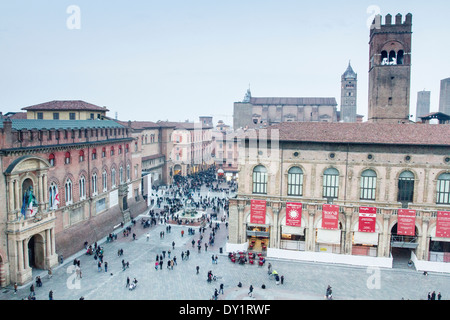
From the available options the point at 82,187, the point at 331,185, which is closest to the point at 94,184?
the point at 82,187

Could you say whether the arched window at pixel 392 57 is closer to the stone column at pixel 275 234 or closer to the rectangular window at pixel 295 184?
the rectangular window at pixel 295 184

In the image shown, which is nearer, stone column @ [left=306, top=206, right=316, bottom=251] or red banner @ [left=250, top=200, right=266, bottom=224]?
stone column @ [left=306, top=206, right=316, bottom=251]

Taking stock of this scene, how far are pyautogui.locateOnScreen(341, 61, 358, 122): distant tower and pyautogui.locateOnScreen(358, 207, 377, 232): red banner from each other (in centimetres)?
8332

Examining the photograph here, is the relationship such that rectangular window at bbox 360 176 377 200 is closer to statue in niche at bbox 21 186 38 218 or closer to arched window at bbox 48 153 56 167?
arched window at bbox 48 153 56 167

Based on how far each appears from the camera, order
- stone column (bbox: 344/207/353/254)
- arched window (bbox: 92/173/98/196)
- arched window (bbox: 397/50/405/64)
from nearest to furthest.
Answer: stone column (bbox: 344/207/353/254), arched window (bbox: 92/173/98/196), arched window (bbox: 397/50/405/64)

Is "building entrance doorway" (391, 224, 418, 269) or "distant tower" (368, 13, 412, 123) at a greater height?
"distant tower" (368, 13, 412, 123)

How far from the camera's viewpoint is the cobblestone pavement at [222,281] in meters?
28.0

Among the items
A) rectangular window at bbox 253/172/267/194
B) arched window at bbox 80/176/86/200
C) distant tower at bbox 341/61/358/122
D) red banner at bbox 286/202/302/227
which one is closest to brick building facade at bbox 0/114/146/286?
arched window at bbox 80/176/86/200

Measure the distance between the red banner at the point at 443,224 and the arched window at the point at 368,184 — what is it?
230 inches

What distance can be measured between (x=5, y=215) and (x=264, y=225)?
23016mm

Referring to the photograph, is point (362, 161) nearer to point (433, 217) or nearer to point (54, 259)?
point (433, 217)

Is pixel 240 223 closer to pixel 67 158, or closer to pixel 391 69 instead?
pixel 67 158

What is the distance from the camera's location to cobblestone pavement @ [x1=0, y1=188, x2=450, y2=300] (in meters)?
28.0

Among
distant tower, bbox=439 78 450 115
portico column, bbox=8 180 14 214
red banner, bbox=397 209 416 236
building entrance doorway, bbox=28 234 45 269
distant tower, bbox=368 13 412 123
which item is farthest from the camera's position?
distant tower, bbox=439 78 450 115
